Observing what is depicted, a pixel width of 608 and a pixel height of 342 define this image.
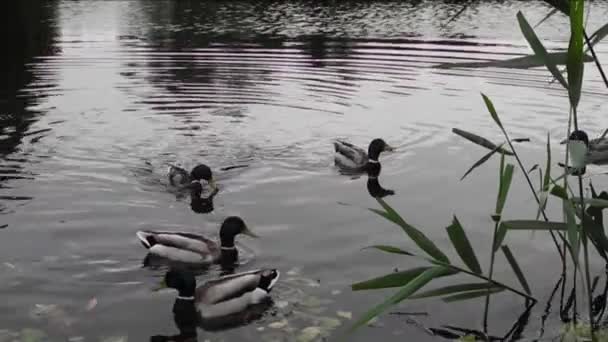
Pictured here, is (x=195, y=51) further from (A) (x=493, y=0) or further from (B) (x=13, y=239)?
(A) (x=493, y=0)

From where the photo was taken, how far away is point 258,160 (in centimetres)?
1316

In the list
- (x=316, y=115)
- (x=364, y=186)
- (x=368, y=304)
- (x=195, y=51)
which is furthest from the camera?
(x=195, y=51)

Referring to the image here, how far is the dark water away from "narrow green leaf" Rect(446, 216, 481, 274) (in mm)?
1270

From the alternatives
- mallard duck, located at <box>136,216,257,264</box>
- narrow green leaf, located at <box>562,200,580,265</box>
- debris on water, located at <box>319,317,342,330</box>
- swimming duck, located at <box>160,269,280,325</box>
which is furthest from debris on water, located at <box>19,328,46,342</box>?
narrow green leaf, located at <box>562,200,580,265</box>

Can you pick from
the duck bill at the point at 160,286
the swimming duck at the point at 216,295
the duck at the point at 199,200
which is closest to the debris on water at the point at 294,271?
the swimming duck at the point at 216,295

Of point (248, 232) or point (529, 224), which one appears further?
point (248, 232)

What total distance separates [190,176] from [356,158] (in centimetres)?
269

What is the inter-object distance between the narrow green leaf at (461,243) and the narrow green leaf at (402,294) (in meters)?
0.47

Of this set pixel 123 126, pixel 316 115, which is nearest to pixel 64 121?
pixel 123 126

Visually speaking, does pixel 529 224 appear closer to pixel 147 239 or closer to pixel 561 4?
pixel 561 4

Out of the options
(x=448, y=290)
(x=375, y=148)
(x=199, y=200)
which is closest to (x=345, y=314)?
(x=448, y=290)

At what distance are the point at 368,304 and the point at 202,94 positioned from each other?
11.3m

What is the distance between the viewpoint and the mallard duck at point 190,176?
11.6 m

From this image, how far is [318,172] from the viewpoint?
42.0ft
